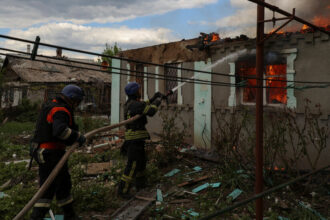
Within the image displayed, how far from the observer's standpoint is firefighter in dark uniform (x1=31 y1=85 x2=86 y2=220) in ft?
12.7

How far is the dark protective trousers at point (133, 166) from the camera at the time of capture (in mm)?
5406

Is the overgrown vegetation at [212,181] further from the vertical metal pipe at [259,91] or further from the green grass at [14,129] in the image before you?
the green grass at [14,129]

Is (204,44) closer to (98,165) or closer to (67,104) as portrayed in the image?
(98,165)

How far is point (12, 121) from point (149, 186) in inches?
591

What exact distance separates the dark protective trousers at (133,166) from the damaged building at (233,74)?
1.57 metres

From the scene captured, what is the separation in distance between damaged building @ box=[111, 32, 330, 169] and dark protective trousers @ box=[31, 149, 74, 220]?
2416 mm

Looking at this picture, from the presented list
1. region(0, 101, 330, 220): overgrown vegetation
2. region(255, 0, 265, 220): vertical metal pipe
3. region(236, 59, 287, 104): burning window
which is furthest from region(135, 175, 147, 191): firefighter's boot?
region(236, 59, 287, 104): burning window

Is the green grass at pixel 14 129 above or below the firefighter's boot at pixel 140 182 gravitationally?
above

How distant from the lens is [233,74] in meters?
8.80

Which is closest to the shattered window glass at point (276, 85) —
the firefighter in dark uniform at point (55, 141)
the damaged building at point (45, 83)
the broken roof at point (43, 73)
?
the firefighter in dark uniform at point (55, 141)

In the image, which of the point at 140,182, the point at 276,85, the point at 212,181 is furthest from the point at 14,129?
the point at 276,85

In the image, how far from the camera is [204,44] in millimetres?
9195

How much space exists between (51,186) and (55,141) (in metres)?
0.68

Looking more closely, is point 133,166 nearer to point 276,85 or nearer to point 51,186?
point 51,186
